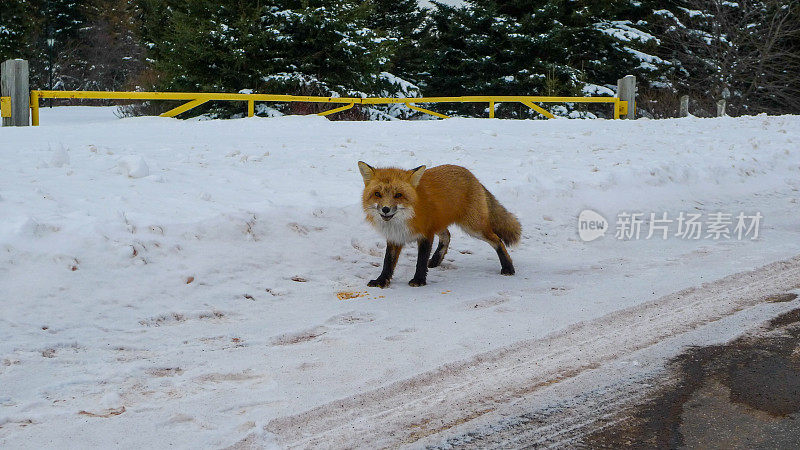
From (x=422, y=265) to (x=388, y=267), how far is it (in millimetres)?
292

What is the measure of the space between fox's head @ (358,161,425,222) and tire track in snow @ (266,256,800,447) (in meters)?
1.75

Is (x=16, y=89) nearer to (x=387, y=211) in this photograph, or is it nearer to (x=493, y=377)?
(x=387, y=211)

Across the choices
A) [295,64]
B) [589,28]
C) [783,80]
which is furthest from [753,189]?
[783,80]

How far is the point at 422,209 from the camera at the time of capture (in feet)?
20.6

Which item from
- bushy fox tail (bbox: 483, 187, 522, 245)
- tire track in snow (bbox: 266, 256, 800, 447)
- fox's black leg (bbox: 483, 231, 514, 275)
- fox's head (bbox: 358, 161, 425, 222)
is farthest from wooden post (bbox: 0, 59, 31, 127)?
tire track in snow (bbox: 266, 256, 800, 447)

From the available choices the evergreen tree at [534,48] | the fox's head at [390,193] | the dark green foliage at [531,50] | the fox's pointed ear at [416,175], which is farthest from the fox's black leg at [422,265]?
the evergreen tree at [534,48]

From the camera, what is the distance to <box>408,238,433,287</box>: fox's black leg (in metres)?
6.39

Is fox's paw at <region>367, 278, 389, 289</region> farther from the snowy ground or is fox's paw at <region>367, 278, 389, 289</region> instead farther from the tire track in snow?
the tire track in snow

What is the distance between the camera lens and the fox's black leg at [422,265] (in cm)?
639

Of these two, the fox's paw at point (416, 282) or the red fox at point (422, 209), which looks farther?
the fox's paw at point (416, 282)

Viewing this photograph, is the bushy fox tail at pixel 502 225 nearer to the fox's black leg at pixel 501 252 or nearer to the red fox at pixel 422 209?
the red fox at pixel 422 209

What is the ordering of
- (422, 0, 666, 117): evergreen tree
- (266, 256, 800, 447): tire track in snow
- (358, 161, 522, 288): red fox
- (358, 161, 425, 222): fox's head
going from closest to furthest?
(266, 256, 800, 447): tire track in snow, (358, 161, 425, 222): fox's head, (358, 161, 522, 288): red fox, (422, 0, 666, 117): evergreen tree

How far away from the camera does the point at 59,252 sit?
554 centimetres

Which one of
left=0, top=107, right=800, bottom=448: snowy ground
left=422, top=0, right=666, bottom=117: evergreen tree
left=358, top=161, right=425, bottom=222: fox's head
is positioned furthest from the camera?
left=422, top=0, right=666, bottom=117: evergreen tree
